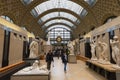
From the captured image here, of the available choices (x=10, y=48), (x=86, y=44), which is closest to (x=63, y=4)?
(x=86, y=44)

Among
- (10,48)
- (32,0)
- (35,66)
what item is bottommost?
(35,66)

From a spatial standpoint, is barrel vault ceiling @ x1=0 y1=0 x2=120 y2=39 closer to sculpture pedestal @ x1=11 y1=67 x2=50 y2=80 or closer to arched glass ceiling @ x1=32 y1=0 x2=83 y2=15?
arched glass ceiling @ x1=32 y1=0 x2=83 y2=15

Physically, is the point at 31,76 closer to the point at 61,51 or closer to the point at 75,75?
the point at 75,75

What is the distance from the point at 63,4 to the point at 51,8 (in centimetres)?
280

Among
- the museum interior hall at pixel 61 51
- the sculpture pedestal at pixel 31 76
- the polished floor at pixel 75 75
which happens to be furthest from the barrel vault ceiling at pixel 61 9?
the sculpture pedestal at pixel 31 76

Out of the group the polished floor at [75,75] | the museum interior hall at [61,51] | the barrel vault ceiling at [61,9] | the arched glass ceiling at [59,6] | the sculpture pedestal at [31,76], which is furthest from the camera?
the arched glass ceiling at [59,6]

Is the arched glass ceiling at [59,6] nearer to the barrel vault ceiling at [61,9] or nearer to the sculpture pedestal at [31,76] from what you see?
the barrel vault ceiling at [61,9]

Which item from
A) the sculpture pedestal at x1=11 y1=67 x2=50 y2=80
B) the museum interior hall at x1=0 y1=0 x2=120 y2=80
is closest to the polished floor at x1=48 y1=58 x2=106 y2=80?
the museum interior hall at x1=0 y1=0 x2=120 y2=80

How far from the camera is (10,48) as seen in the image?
10.6 m

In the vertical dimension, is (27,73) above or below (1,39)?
below

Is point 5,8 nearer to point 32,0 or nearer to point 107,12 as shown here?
point 32,0

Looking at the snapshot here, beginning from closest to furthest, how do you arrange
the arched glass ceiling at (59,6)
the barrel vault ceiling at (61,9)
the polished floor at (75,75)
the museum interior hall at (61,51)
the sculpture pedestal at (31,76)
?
1. the sculpture pedestal at (31,76)
2. the museum interior hall at (61,51)
3. the polished floor at (75,75)
4. the barrel vault ceiling at (61,9)
5. the arched glass ceiling at (59,6)

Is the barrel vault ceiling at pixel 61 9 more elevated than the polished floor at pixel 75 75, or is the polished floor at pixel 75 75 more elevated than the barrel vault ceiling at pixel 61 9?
the barrel vault ceiling at pixel 61 9

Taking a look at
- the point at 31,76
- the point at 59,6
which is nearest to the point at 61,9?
the point at 59,6
